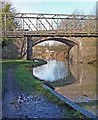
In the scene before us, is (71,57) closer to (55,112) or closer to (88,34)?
(88,34)

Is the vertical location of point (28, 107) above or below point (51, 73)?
below

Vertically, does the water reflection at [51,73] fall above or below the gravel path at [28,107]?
above

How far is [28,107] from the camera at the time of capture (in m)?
8.34

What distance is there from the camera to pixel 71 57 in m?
52.6

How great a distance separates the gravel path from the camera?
23.9 ft

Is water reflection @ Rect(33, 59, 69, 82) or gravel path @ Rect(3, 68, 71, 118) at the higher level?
water reflection @ Rect(33, 59, 69, 82)

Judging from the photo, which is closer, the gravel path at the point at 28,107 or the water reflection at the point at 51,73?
the gravel path at the point at 28,107

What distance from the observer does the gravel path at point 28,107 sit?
7.29 metres

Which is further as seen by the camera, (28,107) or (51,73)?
(51,73)

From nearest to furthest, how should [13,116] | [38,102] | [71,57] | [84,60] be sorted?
[13,116] < [38,102] < [84,60] < [71,57]

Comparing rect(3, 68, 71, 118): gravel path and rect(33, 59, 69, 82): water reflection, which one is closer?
rect(3, 68, 71, 118): gravel path

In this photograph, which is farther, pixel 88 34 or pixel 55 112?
pixel 88 34

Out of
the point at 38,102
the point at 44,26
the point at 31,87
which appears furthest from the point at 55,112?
the point at 44,26

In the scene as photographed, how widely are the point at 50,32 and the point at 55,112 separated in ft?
71.4
